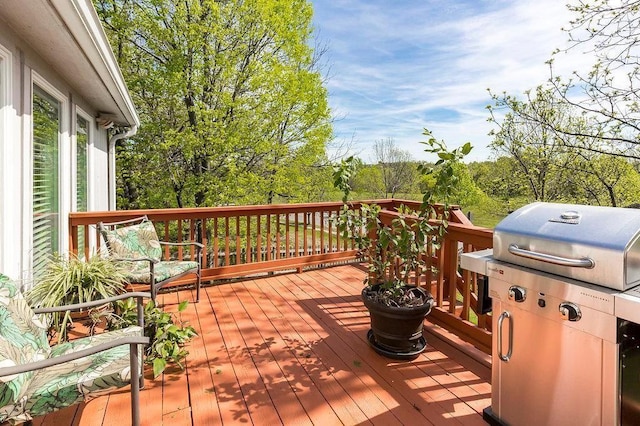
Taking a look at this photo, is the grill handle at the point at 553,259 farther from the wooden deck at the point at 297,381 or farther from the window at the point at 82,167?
the window at the point at 82,167

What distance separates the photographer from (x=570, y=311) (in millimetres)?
1433

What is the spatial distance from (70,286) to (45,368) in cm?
102

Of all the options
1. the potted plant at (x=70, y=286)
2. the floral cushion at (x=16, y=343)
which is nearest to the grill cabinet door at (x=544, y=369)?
the floral cushion at (x=16, y=343)

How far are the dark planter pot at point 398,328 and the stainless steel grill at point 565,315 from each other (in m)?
0.76

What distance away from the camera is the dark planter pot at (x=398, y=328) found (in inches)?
99.6

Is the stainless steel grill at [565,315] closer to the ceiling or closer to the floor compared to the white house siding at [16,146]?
closer to the floor

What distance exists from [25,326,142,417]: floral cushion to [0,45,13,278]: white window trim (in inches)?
41.0

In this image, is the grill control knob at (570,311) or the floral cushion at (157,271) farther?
the floral cushion at (157,271)

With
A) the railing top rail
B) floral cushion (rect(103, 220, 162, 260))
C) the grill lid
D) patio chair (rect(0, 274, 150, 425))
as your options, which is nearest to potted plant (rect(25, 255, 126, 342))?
patio chair (rect(0, 274, 150, 425))

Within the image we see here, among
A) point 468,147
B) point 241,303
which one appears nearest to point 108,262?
point 241,303

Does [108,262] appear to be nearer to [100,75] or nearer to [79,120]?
[100,75]

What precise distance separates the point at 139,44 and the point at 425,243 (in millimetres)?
8595

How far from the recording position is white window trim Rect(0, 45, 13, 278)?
2.21 m

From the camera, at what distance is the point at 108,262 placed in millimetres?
2883
